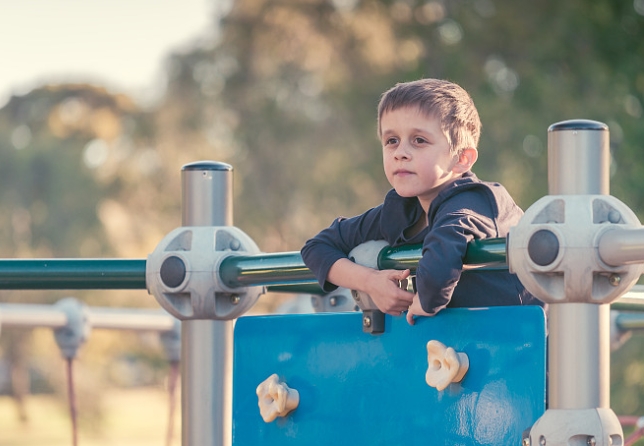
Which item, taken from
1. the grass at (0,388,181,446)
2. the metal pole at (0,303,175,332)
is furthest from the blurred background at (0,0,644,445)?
the metal pole at (0,303,175,332)

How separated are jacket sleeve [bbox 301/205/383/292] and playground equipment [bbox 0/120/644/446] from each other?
0.06 meters

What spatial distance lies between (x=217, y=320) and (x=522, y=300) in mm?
609

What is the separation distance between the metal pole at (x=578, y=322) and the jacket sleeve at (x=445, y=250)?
14 cm

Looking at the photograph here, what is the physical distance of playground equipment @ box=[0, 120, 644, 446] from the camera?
1.50 metres

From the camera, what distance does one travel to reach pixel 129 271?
7.15ft

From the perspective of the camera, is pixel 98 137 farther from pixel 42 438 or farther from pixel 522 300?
pixel 522 300

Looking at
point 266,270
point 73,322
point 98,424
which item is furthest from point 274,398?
point 98,424

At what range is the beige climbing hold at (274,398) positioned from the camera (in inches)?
76.0

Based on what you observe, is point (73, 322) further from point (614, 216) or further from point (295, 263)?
point (614, 216)

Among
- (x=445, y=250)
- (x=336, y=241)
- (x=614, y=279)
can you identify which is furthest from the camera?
(x=336, y=241)

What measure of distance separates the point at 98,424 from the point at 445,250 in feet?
37.8

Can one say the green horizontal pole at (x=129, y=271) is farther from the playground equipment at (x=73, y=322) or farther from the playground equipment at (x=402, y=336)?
the playground equipment at (x=73, y=322)

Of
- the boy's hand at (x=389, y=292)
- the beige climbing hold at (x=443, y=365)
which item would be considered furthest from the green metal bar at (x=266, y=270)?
the beige climbing hold at (x=443, y=365)

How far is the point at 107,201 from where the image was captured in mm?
15391
